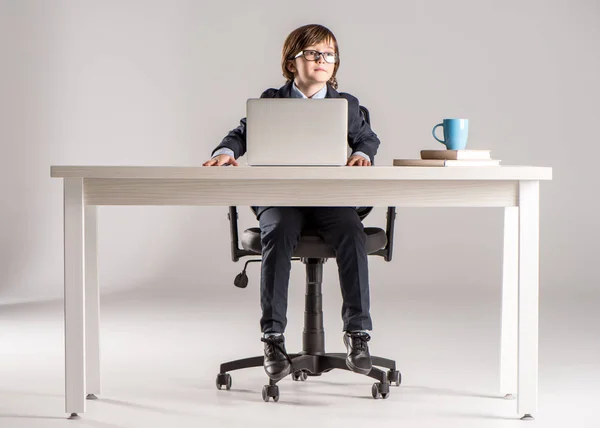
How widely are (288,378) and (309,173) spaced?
97 cm

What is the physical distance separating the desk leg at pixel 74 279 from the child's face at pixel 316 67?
819mm

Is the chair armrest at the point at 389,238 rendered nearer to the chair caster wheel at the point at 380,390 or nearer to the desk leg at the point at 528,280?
the chair caster wheel at the point at 380,390

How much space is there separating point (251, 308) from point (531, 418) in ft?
7.29

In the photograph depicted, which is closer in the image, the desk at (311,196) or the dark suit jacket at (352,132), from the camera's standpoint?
the desk at (311,196)

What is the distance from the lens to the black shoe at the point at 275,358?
110 inches

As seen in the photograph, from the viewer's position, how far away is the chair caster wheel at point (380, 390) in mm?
2915

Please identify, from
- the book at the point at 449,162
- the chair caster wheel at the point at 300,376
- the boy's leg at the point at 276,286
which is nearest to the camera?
the book at the point at 449,162

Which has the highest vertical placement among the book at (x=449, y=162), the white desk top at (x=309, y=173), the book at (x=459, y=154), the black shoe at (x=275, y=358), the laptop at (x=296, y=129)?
the laptop at (x=296, y=129)

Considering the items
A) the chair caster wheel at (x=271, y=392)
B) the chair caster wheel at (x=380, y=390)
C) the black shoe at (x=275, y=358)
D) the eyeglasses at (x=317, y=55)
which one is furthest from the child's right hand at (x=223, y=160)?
the chair caster wheel at (x=380, y=390)

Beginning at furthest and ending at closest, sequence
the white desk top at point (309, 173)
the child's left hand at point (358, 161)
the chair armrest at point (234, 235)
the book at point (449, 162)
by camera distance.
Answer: the chair armrest at point (234, 235) → the child's left hand at point (358, 161) → the book at point (449, 162) → the white desk top at point (309, 173)

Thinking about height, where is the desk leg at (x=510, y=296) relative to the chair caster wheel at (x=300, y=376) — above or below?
above

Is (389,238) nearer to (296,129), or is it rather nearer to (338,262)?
(338,262)

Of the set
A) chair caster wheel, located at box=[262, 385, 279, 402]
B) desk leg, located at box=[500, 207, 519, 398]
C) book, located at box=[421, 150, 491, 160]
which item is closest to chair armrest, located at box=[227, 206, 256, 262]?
chair caster wheel, located at box=[262, 385, 279, 402]

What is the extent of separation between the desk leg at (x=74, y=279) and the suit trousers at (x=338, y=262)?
21.0 inches
